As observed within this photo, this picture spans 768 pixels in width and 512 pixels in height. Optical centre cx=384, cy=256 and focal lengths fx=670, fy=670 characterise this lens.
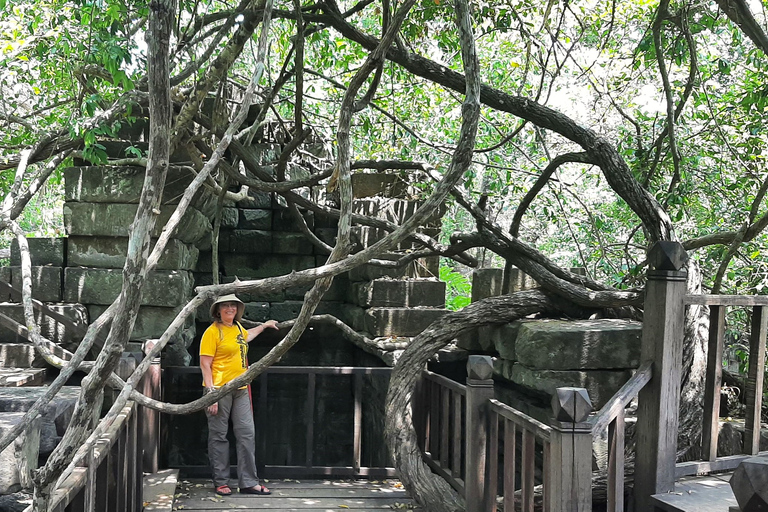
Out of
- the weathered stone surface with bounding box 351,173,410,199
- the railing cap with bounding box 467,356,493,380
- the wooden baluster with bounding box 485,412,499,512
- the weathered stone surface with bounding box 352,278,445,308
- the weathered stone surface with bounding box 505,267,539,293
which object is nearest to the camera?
the wooden baluster with bounding box 485,412,499,512

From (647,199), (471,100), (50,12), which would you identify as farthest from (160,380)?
(647,199)

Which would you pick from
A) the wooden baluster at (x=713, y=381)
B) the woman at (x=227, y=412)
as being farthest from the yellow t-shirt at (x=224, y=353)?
the wooden baluster at (x=713, y=381)

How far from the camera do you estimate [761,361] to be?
3.92m

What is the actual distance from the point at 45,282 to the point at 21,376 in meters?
1.09

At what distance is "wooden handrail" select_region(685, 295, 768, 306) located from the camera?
366 cm

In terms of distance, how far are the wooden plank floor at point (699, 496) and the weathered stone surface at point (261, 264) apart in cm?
538

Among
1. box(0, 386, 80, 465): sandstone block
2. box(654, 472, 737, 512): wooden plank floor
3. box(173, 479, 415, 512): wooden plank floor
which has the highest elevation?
box(0, 386, 80, 465): sandstone block

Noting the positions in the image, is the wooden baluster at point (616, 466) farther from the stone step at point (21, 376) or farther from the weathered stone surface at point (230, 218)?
the weathered stone surface at point (230, 218)

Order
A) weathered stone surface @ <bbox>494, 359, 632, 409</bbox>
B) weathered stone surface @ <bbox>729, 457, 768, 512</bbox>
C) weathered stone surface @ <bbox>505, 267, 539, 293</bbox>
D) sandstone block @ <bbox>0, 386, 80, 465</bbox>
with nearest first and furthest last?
weathered stone surface @ <bbox>729, 457, 768, 512</bbox>
sandstone block @ <bbox>0, 386, 80, 465</bbox>
weathered stone surface @ <bbox>494, 359, 632, 409</bbox>
weathered stone surface @ <bbox>505, 267, 539, 293</bbox>

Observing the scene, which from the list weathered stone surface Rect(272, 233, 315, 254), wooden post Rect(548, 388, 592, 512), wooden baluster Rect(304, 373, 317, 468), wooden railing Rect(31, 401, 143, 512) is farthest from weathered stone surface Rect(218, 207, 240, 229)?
wooden post Rect(548, 388, 592, 512)

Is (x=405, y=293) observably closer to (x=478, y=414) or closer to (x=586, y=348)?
(x=586, y=348)

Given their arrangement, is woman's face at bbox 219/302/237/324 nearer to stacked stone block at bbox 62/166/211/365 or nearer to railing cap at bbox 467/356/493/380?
stacked stone block at bbox 62/166/211/365

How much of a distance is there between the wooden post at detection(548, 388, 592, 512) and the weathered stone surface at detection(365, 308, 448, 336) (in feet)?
12.6

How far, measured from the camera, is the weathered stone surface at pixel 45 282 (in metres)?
5.65
